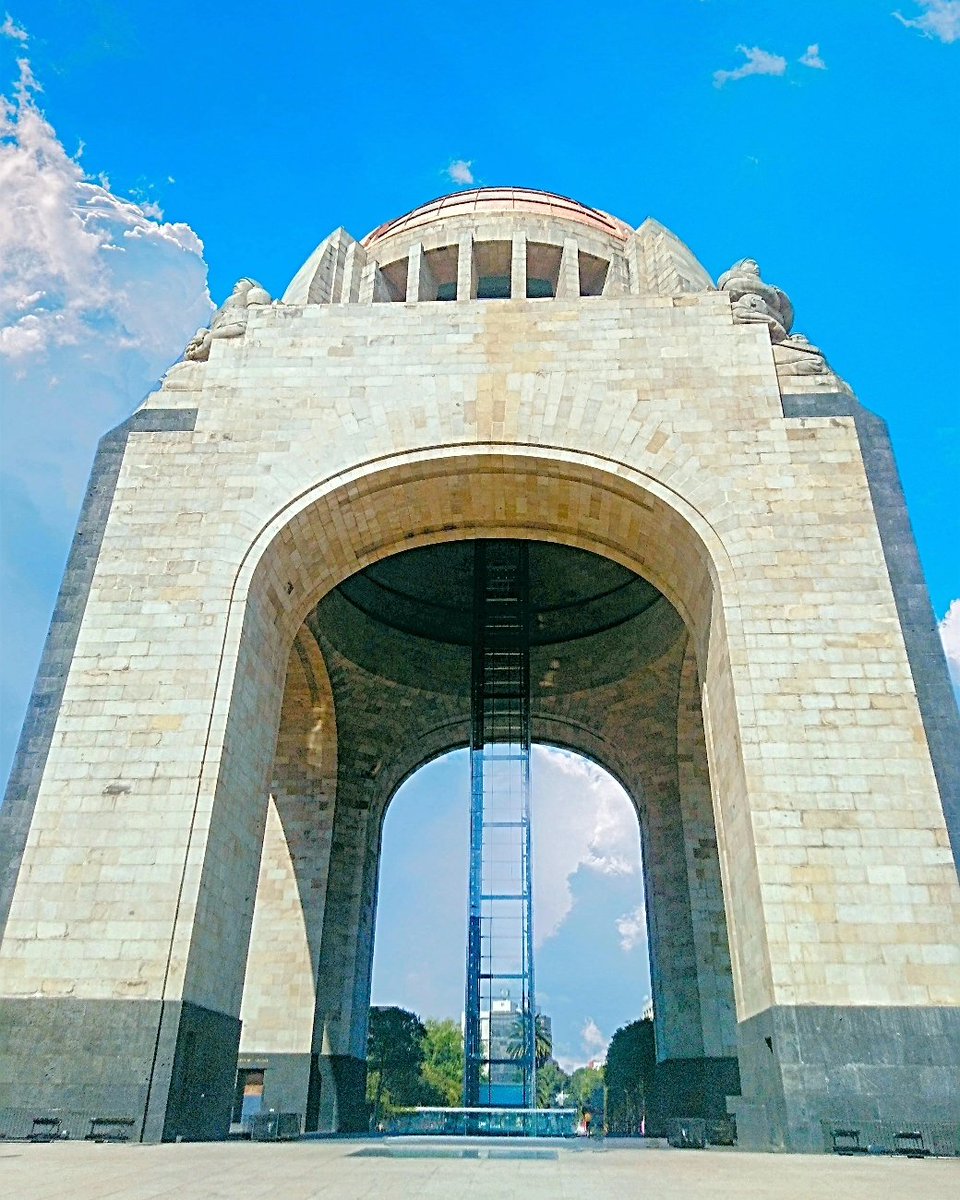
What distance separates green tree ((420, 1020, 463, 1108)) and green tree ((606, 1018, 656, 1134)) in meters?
20.2

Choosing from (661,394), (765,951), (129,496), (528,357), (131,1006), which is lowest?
(131,1006)

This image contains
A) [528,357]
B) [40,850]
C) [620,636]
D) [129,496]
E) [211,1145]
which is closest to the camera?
[211,1145]

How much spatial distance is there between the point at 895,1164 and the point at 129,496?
10.5 m

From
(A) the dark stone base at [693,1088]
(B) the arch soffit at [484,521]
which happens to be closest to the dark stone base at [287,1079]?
(A) the dark stone base at [693,1088]

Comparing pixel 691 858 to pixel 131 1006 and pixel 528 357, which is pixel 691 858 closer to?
pixel 528 357

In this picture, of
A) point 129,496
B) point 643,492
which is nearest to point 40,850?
point 129,496

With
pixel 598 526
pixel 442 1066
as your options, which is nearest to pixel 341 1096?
pixel 598 526

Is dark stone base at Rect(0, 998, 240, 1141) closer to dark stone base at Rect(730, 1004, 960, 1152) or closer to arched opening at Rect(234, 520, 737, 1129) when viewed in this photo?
dark stone base at Rect(730, 1004, 960, 1152)

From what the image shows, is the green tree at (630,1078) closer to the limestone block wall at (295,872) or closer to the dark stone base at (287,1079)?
the dark stone base at (287,1079)

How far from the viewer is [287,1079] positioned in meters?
15.4

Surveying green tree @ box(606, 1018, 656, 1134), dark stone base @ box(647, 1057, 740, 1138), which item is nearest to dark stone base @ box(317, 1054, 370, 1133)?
dark stone base @ box(647, 1057, 740, 1138)

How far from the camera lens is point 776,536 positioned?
1032 centimetres

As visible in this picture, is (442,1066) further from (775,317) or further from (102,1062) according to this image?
(775,317)

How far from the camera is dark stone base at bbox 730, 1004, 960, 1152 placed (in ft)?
24.2
